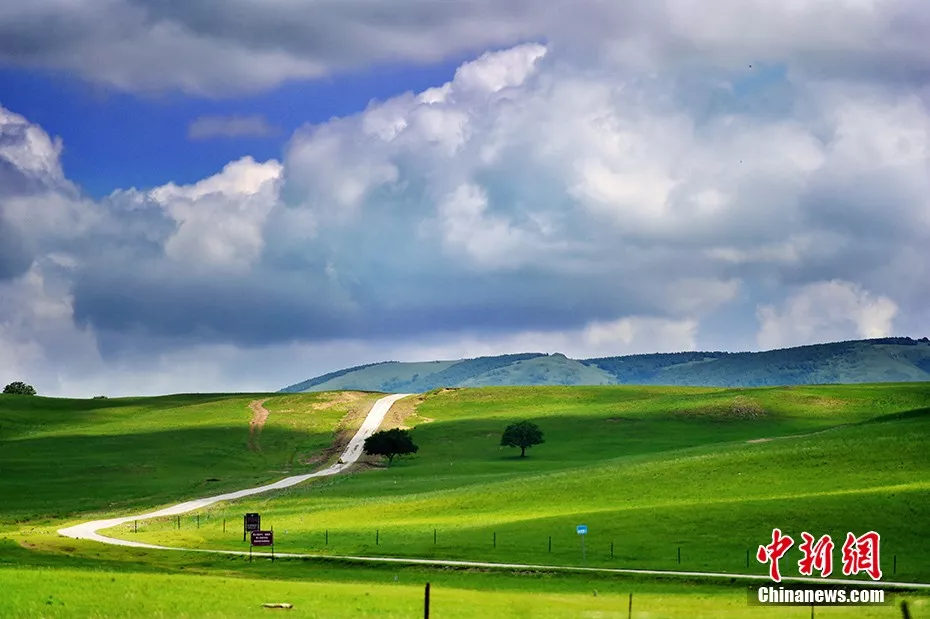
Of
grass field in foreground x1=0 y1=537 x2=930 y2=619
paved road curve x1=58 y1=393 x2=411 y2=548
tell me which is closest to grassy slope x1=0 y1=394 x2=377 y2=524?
paved road curve x1=58 y1=393 x2=411 y2=548

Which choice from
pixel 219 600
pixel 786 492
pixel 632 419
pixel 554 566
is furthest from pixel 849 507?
pixel 632 419

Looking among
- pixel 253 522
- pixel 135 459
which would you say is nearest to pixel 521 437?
pixel 135 459

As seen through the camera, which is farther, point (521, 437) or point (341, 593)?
point (521, 437)

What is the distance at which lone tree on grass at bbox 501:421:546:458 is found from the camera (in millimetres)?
159375

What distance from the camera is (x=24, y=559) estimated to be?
67.7 meters

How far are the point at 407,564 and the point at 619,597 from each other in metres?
17.0

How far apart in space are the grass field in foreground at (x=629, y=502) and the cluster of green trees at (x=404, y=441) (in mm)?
1987

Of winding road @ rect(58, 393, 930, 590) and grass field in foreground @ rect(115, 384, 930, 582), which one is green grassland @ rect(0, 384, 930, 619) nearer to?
grass field in foreground @ rect(115, 384, 930, 582)

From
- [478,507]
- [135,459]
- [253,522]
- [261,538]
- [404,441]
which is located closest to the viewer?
[261,538]

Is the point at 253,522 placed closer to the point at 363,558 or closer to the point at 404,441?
the point at 363,558

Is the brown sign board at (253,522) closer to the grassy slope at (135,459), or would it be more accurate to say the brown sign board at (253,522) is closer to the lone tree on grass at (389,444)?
the grassy slope at (135,459)

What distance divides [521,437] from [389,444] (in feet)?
56.4

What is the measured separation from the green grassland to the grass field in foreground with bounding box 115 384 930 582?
273 mm

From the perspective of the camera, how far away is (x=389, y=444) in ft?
521
